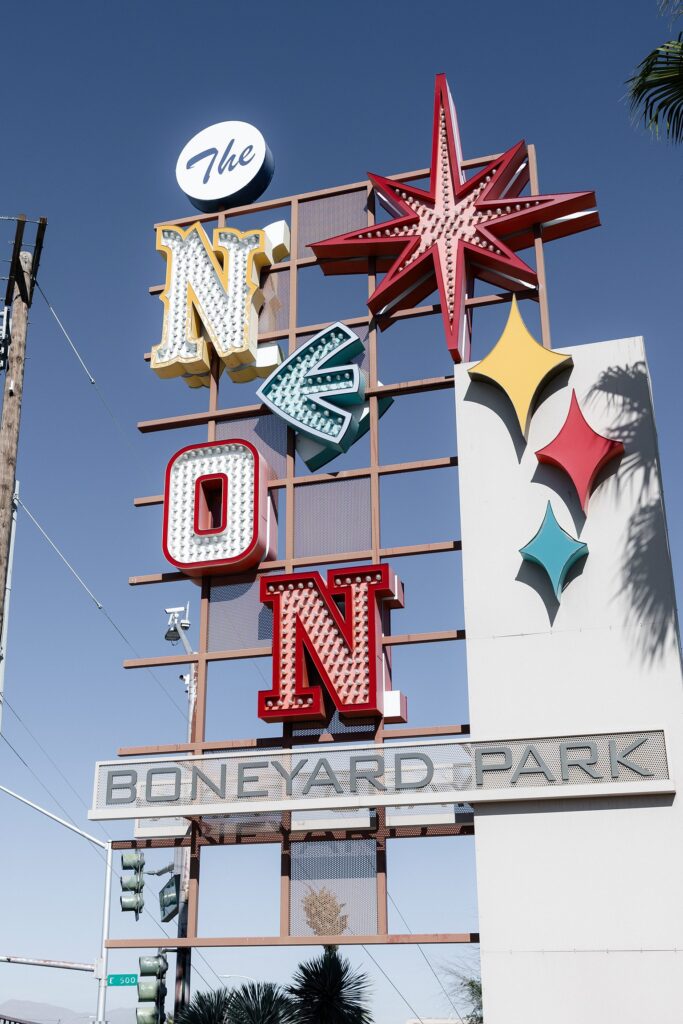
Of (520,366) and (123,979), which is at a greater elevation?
(520,366)

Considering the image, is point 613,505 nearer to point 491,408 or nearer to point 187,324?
point 491,408

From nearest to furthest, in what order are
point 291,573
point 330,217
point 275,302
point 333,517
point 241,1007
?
point 241,1007 → point 291,573 → point 333,517 → point 275,302 → point 330,217

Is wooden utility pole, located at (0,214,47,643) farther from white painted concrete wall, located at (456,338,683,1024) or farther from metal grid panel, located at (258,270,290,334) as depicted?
white painted concrete wall, located at (456,338,683,1024)

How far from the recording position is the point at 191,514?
24656 mm

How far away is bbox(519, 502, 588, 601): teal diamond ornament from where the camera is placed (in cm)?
2077

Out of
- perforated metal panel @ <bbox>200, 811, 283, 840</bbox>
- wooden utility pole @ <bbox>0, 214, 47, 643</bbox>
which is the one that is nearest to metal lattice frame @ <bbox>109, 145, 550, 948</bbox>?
perforated metal panel @ <bbox>200, 811, 283, 840</bbox>

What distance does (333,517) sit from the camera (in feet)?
78.7

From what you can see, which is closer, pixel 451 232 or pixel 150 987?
pixel 150 987

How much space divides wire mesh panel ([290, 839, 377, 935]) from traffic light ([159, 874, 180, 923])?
2.66m

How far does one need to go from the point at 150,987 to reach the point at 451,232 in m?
15.5

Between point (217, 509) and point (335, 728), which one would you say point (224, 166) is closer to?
point (217, 509)

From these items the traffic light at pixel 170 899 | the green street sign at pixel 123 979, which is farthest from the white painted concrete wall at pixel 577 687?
the green street sign at pixel 123 979

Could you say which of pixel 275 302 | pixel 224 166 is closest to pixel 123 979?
pixel 275 302

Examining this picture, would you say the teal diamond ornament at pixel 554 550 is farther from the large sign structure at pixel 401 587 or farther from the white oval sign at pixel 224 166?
the white oval sign at pixel 224 166
